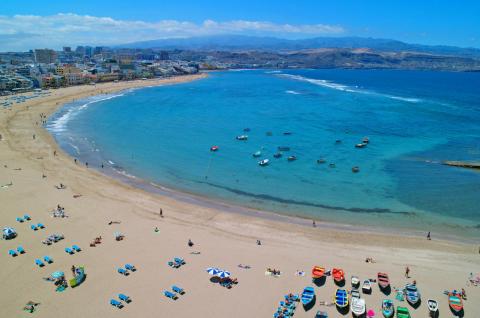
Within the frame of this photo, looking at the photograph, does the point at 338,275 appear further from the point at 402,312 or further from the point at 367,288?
the point at 402,312

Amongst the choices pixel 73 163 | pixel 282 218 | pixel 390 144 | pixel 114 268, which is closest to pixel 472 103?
pixel 390 144

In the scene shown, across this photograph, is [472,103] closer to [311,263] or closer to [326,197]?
[326,197]

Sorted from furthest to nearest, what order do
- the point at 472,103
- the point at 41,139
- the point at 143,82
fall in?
the point at 143,82
the point at 472,103
the point at 41,139

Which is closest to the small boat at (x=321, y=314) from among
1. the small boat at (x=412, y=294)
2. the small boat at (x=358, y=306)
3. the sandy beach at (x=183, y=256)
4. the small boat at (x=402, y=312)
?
the sandy beach at (x=183, y=256)

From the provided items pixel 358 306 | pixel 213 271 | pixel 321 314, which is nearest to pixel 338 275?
pixel 358 306

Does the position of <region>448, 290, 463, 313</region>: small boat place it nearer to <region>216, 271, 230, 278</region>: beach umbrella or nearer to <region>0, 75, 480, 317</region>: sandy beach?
<region>0, 75, 480, 317</region>: sandy beach

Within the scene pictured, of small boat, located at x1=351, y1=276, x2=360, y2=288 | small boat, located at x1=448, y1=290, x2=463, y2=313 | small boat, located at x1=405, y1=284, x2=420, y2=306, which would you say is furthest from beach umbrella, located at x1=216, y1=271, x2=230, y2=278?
small boat, located at x1=448, y1=290, x2=463, y2=313

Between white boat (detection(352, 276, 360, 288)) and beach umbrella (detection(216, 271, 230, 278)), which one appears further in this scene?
beach umbrella (detection(216, 271, 230, 278))
